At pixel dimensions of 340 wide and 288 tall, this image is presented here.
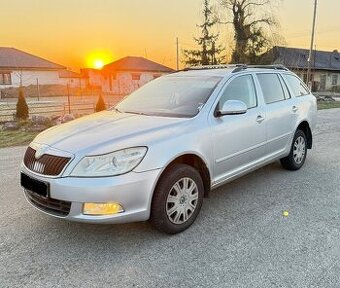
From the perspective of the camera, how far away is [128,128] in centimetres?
351

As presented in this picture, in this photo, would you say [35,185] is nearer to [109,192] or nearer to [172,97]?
[109,192]

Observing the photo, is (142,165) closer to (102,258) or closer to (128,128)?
(128,128)

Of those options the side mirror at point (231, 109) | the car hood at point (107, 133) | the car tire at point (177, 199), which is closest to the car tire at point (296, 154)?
the side mirror at point (231, 109)

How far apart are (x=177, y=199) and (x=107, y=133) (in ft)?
3.12

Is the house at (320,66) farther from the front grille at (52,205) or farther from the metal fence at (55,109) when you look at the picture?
the front grille at (52,205)

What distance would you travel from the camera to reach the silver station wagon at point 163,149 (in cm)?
306

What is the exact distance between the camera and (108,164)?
306 cm

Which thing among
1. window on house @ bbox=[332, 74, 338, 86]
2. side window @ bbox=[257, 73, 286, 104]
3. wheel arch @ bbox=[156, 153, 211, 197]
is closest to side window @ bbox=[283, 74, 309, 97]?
side window @ bbox=[257, 73, 286, 104]

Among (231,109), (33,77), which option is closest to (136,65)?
(33,77)

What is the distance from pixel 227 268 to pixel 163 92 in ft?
8.10

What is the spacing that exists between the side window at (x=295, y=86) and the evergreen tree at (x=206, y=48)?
3156 centimetres

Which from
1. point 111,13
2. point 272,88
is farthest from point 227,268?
point 111,13

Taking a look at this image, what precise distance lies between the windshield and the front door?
0.79ft

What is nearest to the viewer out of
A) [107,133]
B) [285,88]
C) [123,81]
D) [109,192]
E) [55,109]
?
[109,192]
